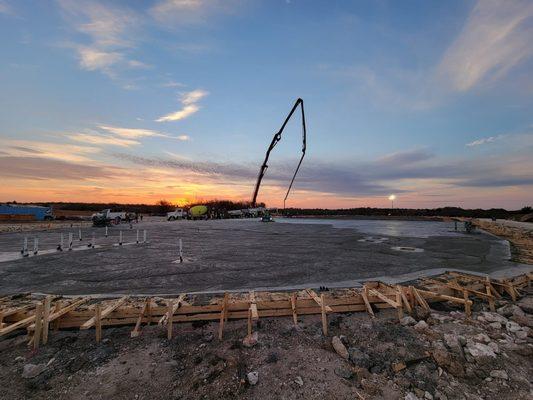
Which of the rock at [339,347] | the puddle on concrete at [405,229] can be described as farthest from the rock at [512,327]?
the puddle on concrete at [405,229]

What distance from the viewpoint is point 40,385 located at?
16.8 feet

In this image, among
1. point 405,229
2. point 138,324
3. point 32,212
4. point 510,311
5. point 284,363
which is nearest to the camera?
point 284,363

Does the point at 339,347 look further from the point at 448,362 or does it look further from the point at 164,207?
the point at 164,207

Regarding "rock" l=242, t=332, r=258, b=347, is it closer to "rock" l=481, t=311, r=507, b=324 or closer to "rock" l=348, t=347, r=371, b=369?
"rock" l=348, t=347, r=371, b=369

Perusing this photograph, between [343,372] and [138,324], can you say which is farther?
[138,324]

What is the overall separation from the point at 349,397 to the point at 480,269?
12788mm

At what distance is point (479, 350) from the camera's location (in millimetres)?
5992

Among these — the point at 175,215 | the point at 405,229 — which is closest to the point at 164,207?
the point at 175,215

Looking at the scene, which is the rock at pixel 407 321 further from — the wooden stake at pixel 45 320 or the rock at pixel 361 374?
the wooden stake at pixel 45 320

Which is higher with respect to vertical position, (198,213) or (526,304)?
(198,213)

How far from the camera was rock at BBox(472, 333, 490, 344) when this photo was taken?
6.36 m

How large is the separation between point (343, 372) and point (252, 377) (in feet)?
6.20

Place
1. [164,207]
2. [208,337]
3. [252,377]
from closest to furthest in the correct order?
[252,377]
[208,337]
[164,207]

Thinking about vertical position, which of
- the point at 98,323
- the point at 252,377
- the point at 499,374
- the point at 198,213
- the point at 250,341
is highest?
the point at 198,213
